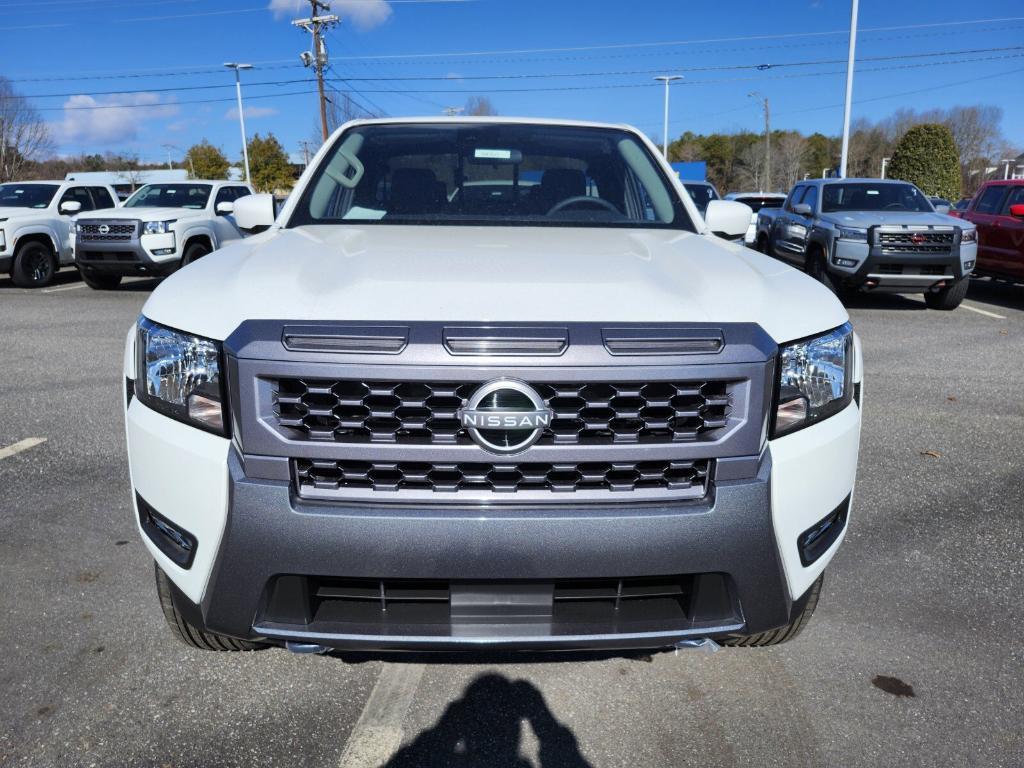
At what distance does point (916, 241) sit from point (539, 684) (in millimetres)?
9375

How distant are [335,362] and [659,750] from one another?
135 cm

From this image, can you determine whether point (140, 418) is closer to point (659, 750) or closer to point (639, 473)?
point (639, 473)

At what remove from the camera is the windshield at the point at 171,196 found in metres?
13.0

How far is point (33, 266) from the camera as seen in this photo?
12.9 metres

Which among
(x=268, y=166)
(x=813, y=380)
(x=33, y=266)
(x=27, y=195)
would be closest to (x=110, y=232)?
(x=33, y=266)

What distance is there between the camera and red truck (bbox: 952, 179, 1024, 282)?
1071cm

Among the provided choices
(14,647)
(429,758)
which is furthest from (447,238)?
(14,647)

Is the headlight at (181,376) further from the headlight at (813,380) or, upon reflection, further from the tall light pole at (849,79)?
the tall light pole at (849,79)

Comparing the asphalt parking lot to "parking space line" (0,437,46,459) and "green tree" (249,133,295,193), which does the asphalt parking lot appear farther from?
"green tree" (249,133,295,193)

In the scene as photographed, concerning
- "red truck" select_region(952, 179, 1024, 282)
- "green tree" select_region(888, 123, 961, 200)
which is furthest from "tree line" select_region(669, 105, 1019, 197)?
"red truck" select_region(952, 179, 1024, 282)

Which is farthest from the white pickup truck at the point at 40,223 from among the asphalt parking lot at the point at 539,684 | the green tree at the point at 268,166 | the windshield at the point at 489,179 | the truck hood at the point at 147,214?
the green tree at the point at 268,166

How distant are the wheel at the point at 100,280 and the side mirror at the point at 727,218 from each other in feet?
36.6

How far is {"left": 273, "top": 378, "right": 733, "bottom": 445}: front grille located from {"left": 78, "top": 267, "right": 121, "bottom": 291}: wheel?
11926 millimetres

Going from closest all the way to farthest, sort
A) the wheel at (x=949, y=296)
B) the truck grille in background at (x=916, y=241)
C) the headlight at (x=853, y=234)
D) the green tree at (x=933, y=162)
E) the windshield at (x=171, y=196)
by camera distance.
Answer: the truck grille in background at (x=916, y=241) < the headlight at (x=853, y=234) < the wheel at (x=949, y=296) < the windshield at (x=171, y=196) < the green tree at (x=933, y=162)
